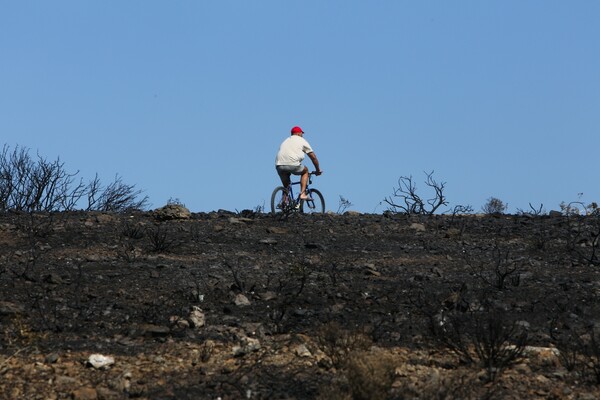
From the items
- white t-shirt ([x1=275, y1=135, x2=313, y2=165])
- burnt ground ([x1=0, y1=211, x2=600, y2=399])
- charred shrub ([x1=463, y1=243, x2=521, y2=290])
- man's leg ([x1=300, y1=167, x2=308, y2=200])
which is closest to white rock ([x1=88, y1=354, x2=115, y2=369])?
burnt ground ([x1=0, y1=211, x2=600, y2=399])

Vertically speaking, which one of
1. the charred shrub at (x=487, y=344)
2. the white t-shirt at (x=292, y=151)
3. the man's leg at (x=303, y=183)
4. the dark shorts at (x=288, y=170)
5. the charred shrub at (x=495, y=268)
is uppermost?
the white t-shirt at (x=292, y=151)

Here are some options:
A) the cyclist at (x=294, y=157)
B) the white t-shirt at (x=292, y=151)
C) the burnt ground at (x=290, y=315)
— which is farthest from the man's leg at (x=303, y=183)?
the burnt ground at (x=290, y=315)

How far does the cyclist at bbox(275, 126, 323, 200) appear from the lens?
59.9 ft

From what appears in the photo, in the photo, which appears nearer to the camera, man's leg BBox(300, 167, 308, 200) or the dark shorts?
the dark shorts

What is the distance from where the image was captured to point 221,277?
9664 millimetres

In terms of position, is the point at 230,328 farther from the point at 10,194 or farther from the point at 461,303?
the point at 10,194

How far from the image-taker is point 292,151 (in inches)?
719

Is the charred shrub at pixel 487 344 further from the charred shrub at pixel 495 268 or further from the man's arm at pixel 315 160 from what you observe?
the man's arm at pixel 315 160

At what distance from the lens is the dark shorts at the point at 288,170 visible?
18.3 m

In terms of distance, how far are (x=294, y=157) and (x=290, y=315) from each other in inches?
408

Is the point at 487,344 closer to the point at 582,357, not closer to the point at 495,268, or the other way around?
the point at 582,357

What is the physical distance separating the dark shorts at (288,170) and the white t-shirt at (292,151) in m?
0.07

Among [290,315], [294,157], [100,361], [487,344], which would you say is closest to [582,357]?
[487,344]

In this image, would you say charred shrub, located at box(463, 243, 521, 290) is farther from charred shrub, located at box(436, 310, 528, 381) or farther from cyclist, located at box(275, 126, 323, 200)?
cyclist, located at box(275, 126, 323, 200)
